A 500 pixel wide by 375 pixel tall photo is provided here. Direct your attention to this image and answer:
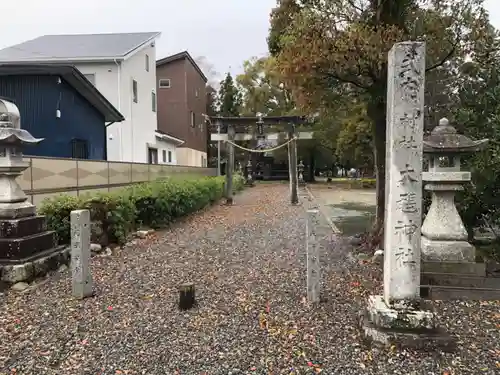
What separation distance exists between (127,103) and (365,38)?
46.4ft

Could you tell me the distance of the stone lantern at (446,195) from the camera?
4.61 meters

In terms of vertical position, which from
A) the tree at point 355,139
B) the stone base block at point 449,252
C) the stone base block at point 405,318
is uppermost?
the tree at point 355,139

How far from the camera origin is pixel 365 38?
5348 mm

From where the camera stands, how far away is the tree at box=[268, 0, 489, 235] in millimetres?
5527

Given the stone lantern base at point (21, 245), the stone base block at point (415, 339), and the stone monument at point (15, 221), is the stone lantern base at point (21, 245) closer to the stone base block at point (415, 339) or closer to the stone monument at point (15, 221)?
the stone monument at point (15, 221)

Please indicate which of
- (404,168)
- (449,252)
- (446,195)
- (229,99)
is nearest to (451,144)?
(446,195)

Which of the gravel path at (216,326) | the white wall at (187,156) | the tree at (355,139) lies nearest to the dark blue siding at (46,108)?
the gravel path at (216,326)

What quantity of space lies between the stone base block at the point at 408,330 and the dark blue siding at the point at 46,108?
406 inches

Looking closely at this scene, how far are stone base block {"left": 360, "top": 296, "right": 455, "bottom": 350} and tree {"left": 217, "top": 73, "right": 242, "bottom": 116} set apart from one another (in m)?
35.1

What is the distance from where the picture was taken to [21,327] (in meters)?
3.77

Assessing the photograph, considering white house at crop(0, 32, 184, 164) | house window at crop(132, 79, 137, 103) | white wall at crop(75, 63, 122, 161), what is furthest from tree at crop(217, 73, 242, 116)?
white wall at crop(75, 63, 122, 161)

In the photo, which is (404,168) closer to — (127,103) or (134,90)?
(127,103)

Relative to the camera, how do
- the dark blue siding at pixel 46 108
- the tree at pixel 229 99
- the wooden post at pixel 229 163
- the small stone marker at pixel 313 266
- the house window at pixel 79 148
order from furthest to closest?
the tree at pixel 229 99
the wooden post at pixel 229 163
the house window at pixel 79 148
the dark blue siding at pixel 46 108
the small stone marker at pixel 313 266

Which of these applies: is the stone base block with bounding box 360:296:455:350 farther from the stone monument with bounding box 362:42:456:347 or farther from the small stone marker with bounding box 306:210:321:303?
the small stone marker with bounding box 306:210:321:303
